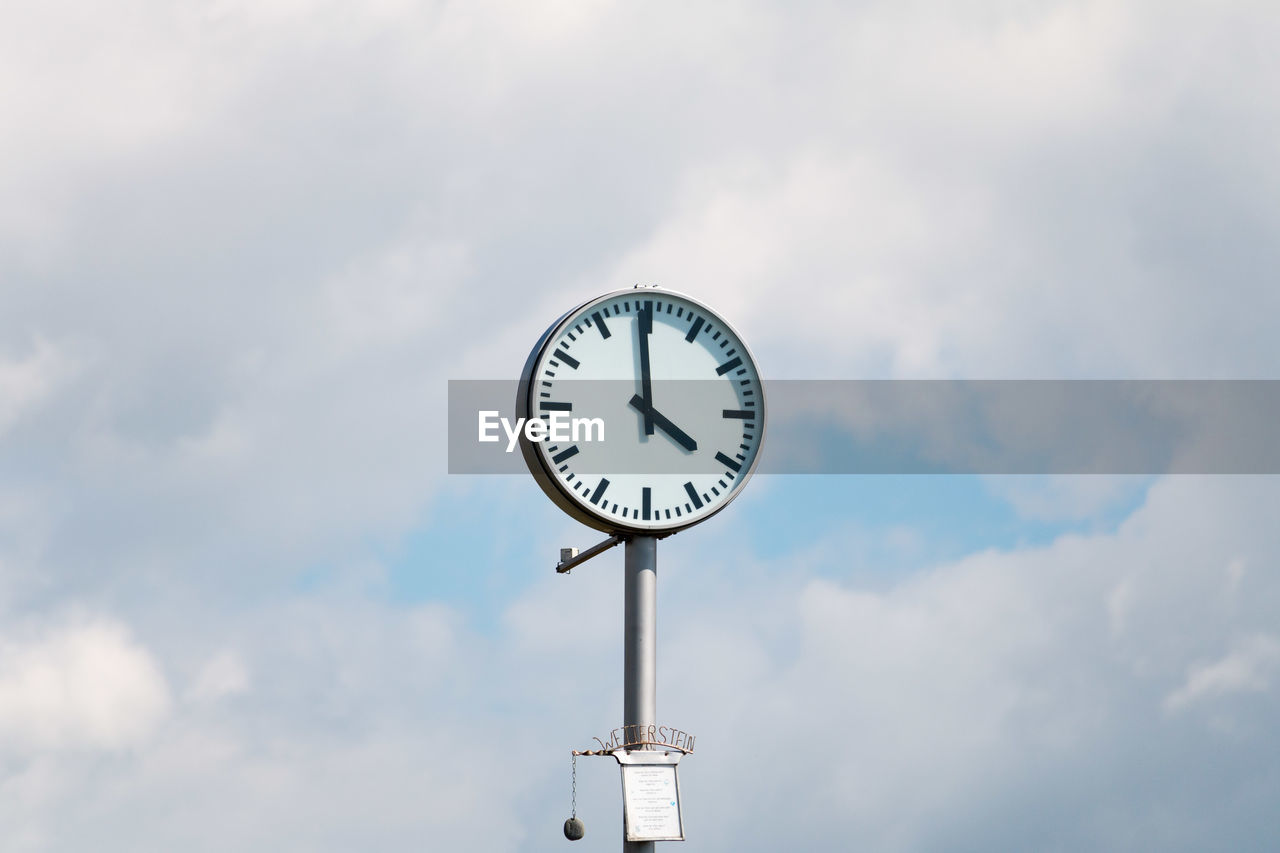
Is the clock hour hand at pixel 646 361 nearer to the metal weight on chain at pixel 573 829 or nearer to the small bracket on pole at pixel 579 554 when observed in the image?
the small bracket on pole at pixel 579 554

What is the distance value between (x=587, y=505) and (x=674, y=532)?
116 centimetres

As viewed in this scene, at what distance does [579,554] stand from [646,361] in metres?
2.33

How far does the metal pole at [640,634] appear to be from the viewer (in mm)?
18484

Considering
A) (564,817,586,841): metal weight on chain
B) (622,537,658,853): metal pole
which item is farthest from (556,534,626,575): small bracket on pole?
(564,817,586,841): metal weight on chain

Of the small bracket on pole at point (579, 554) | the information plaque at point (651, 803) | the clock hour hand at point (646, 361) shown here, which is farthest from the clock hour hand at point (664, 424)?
the information plaque at point (651, 803)

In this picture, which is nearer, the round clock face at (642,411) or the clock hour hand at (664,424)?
the round clock face at (642,411)

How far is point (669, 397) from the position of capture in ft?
62.3

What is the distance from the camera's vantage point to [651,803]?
18.0 meters

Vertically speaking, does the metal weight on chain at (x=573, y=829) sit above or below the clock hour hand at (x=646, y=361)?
below

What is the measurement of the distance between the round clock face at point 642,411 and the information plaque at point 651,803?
2.63 metres

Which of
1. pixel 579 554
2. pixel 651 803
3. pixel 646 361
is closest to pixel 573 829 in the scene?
pixel 651 803

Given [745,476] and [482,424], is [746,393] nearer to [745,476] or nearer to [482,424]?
[745,476]

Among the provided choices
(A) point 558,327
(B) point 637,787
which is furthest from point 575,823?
(A) point 558,327

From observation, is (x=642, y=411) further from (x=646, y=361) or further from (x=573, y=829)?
(x=573, y=829)
